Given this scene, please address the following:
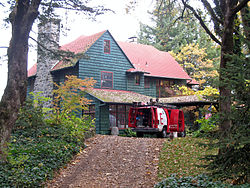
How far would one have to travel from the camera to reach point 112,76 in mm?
24547

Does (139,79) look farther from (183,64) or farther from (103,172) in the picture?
(103,172)

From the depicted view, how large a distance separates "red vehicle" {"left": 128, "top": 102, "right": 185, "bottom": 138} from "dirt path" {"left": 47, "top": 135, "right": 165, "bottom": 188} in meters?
3.16

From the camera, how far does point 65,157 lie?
10.1 m

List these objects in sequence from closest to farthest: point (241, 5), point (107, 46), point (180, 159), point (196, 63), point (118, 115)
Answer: point (241, 5), point (180, 159), point (118, 115), point (107, 46), point (196, 63)

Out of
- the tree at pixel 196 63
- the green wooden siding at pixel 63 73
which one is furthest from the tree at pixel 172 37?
the green wooden siding at pixel 63 73

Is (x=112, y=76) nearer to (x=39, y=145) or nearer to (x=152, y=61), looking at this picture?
(x=152, y=61)

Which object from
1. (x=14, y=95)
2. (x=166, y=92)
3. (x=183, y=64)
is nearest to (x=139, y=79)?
(x=166, y=92)

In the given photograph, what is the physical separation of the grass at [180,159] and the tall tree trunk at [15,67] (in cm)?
479

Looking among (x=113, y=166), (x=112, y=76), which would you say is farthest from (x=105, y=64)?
(x=113, y=166)

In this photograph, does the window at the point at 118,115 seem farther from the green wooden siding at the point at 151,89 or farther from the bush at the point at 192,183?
the bush at the point at 192,183

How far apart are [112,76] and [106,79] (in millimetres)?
657

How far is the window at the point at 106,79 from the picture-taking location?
24.0 metres

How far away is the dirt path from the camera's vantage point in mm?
8646

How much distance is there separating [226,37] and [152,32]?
38.8m
